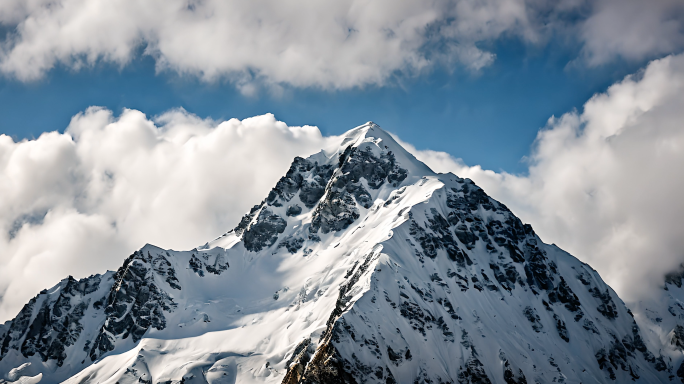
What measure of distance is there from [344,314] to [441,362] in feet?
127

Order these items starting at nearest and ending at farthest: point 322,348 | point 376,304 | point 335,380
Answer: point 335,380 → point 322,348 → point 376,304

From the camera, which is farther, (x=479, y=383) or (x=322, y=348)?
(x=479, y=383)

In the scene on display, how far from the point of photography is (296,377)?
614 feet

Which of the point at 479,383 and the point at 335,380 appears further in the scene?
the point at 479,383

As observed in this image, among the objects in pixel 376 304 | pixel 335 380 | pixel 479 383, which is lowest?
pixel 335 380

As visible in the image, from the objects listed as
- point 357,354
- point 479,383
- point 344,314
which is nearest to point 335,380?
point 357,354

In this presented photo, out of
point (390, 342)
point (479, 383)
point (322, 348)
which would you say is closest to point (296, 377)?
point (322, 348)

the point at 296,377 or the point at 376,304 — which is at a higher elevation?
the point at 376,304

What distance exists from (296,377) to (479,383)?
6166 cm

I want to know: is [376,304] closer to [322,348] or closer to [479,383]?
[322,348]

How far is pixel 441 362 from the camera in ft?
651

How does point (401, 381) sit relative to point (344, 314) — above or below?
below

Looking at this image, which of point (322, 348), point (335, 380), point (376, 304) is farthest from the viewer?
point (376, 304)

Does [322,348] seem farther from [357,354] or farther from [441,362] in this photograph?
[441,362]
